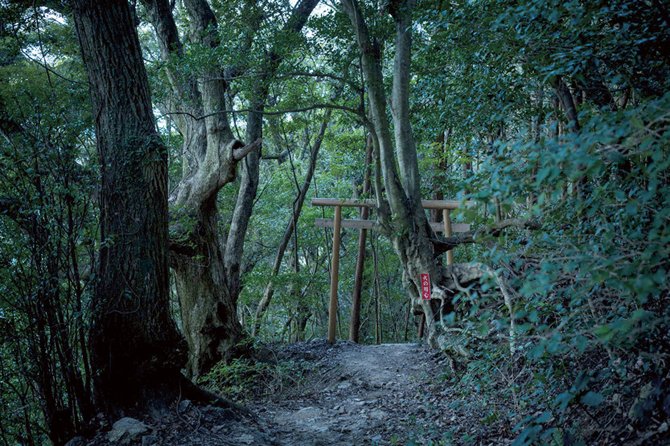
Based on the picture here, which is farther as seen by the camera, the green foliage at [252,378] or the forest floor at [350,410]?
the green foliage at [252,378]

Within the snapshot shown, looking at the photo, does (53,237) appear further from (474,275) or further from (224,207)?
(224,207)

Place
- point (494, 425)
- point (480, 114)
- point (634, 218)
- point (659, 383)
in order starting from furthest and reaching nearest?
point (480, 114)
point (494, 425)
point (634, 218)
point (659, 383)

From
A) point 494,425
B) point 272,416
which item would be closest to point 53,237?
point 272,416

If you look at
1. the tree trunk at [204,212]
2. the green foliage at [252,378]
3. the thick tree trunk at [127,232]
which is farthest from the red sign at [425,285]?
the thick tree trunk at [127,232]

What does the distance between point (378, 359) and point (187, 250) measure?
3.35 metres

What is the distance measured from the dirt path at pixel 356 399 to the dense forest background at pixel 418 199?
69 cm

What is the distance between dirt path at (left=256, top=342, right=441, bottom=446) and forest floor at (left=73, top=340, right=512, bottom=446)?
0.03 ft

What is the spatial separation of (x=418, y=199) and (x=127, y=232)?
4749mm

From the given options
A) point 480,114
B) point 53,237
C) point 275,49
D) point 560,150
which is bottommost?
point 53,237

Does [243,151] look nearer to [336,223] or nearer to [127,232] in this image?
[336,223]

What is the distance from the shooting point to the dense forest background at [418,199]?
1963 millimetres

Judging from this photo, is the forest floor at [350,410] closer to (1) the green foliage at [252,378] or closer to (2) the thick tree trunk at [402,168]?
(1) the green foliage at [252,378]

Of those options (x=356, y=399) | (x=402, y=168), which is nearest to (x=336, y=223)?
(x=402, y=168)

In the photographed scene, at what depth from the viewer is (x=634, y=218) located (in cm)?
275
